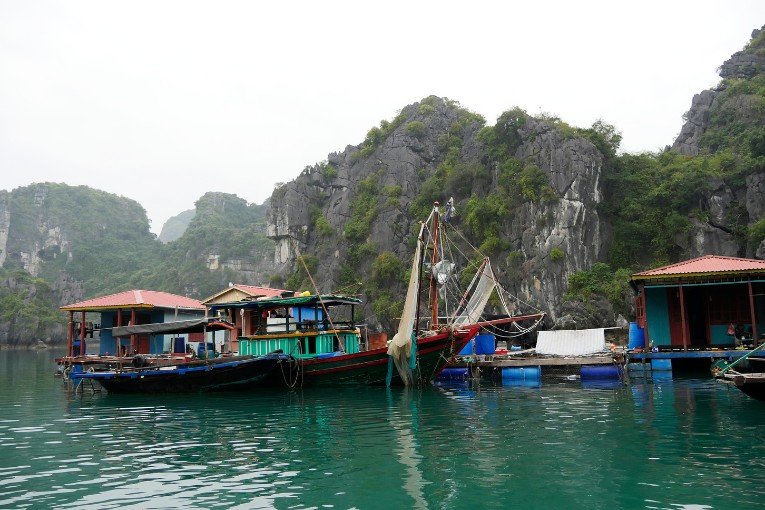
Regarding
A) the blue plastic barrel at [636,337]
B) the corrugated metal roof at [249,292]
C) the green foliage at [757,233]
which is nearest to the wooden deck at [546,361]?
the blue plastic barrel at [636,337]

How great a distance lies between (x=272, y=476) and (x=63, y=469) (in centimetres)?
386

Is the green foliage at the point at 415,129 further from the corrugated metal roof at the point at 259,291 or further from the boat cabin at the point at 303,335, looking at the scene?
→ the boat cabin at the point at 303,335

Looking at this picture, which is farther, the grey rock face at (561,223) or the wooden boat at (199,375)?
the grey rock face at (561,223)

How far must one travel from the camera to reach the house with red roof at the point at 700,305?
24016 millimetres

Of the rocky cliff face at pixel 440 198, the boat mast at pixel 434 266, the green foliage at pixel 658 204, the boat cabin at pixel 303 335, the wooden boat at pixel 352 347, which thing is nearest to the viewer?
the wooden boat at pixel 352 347

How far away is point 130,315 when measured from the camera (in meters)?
31.9

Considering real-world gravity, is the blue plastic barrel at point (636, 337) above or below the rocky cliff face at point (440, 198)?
below

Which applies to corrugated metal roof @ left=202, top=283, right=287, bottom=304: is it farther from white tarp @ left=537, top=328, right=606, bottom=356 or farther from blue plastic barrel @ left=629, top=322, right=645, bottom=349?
blue plastic barrel @ left=629, top=322, right=645, bottom=349

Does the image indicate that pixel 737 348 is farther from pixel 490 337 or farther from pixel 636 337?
pixel 490 337

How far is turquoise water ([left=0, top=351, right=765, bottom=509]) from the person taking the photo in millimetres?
7734

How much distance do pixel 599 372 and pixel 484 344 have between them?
25.4 feet

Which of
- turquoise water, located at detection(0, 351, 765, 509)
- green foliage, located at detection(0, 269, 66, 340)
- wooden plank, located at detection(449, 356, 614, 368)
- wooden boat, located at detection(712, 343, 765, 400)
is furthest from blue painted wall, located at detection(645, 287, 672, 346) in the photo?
green foliage, located at detection(0, 269, 66, 340)

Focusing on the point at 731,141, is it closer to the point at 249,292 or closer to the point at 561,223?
the point at 561,223

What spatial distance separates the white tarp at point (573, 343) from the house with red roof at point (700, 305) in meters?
2.51
